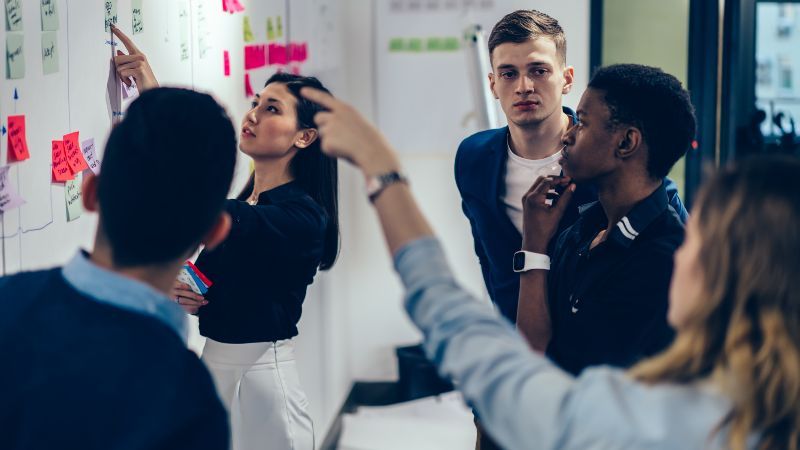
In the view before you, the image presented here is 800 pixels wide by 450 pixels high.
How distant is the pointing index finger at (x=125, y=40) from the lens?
5.74ft

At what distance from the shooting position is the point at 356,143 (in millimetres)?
1009

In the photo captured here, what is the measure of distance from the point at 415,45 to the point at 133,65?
2.62 metres

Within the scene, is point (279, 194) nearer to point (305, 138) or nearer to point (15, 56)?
point (305, 138)

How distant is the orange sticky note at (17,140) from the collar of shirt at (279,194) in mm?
541

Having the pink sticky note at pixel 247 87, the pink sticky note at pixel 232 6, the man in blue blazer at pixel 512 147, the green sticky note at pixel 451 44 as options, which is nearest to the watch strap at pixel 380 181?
the man in blue blazer at pixel 512 147

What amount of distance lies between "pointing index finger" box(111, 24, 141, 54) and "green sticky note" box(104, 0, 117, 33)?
1cm

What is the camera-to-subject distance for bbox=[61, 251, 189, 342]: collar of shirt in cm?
94

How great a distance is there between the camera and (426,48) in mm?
4289

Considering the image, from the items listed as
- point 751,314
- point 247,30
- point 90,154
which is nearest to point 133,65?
point 90,154

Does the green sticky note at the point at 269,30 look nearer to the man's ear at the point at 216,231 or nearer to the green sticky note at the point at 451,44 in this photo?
the green sticky note at the point at 451,44

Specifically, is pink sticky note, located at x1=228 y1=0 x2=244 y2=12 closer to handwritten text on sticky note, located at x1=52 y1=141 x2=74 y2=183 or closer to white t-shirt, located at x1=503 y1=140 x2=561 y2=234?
white t-shirt, located at x1=503 y1=140 x2=561 y2=234

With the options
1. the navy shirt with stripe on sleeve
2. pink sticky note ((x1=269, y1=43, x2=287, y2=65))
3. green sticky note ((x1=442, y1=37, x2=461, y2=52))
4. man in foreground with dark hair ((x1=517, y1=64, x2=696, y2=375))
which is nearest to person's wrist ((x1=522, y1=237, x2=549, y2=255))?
man in foreground with dark hair ((x1=517, y1=64, x2=696, y2=375))

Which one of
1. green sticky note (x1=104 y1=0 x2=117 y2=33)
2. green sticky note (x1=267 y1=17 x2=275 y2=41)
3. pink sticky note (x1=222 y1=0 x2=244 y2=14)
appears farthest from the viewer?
green sticky note (x1=267 y1=17 x2=275 y2=41)

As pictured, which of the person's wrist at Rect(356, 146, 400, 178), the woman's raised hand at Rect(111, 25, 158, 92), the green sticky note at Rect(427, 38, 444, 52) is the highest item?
the green sticky note at Rect(427, 38, 444, 52)
